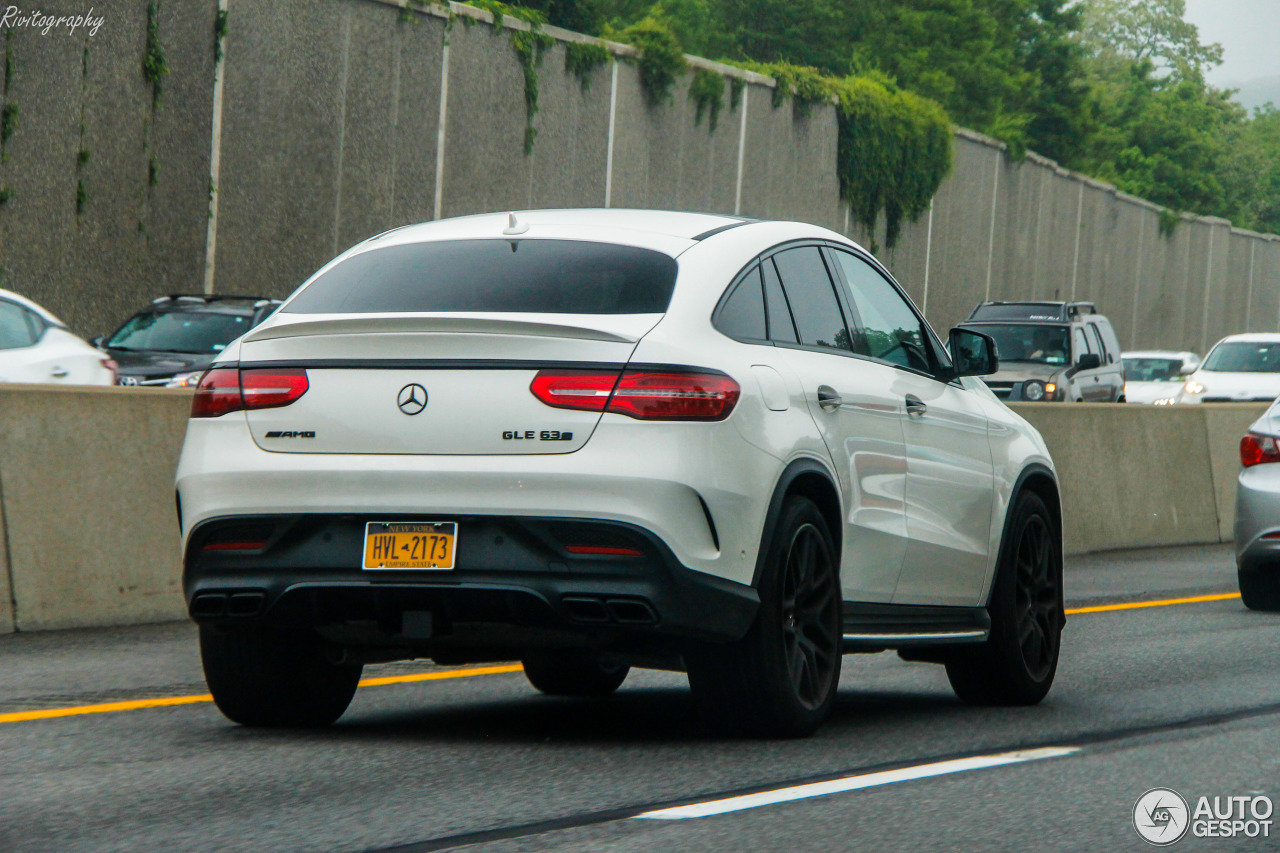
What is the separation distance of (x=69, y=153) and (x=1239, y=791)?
22295mm

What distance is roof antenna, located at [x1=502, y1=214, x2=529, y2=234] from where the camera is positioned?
7160 millimetres

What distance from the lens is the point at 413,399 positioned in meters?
6.49

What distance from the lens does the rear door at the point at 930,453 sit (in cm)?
791

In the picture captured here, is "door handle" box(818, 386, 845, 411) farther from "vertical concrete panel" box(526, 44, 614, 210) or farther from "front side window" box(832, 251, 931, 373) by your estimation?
"vertical concrete panel" box(526, 44, 614, 210)

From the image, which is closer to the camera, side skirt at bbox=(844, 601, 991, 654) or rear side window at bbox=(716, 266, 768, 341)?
rear side window at bbox=(716, 266, 768, 341)

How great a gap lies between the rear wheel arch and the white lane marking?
2.40 feet

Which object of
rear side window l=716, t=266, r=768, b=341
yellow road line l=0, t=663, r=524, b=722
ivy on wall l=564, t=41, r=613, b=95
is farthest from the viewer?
ivy on wall l=564, t=41, r=613, b=95

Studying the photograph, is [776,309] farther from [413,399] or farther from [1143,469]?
[1143,469]

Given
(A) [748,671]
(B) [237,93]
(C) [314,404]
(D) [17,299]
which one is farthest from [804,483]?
(B) [237,93]

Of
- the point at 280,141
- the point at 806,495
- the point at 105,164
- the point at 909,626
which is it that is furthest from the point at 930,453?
the point at 280,141

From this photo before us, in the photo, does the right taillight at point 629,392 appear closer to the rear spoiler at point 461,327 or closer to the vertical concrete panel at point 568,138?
the rear spoiler at point 461,327

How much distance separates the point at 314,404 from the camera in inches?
259

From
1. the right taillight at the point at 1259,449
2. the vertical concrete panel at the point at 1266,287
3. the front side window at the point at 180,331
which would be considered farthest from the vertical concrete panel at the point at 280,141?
the vertical concrete panel at the point at 1266,287

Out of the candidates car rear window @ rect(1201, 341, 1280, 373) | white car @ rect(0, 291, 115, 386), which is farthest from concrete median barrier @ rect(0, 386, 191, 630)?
car rear window @ rect(1201, 341, 1280, 373)
